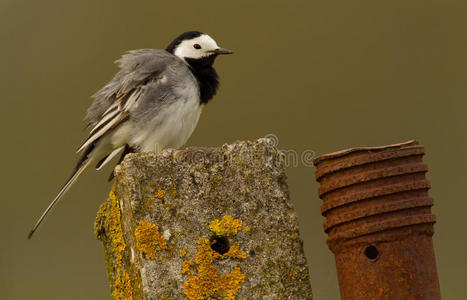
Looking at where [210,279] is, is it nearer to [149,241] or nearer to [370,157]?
[149,241]

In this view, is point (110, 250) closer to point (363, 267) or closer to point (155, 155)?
point (155, 155)

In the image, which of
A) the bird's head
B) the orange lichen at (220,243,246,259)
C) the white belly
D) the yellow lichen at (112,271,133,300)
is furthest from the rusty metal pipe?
the bird's head

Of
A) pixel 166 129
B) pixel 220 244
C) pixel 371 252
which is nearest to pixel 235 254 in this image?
pixel 220 244

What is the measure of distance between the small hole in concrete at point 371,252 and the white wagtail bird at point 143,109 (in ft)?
9.80

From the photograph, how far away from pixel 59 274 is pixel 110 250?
685cm

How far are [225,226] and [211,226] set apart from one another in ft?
0.19

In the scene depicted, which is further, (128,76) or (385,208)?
(128,76)

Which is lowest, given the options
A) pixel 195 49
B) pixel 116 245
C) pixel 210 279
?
pixel 210 279

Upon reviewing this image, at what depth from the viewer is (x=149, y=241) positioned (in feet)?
10.4

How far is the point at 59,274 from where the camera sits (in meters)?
10.2

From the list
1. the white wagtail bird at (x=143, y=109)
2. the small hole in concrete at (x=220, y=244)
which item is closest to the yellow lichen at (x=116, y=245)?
the small hole in concrete at (x=220, y=244)

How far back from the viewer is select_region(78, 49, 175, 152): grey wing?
5.90 meters

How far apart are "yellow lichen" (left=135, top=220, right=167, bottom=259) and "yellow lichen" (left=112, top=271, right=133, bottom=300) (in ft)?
0.95

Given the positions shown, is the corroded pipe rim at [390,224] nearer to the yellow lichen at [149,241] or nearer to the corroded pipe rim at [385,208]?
the corroded pipe rim at [385,208]
